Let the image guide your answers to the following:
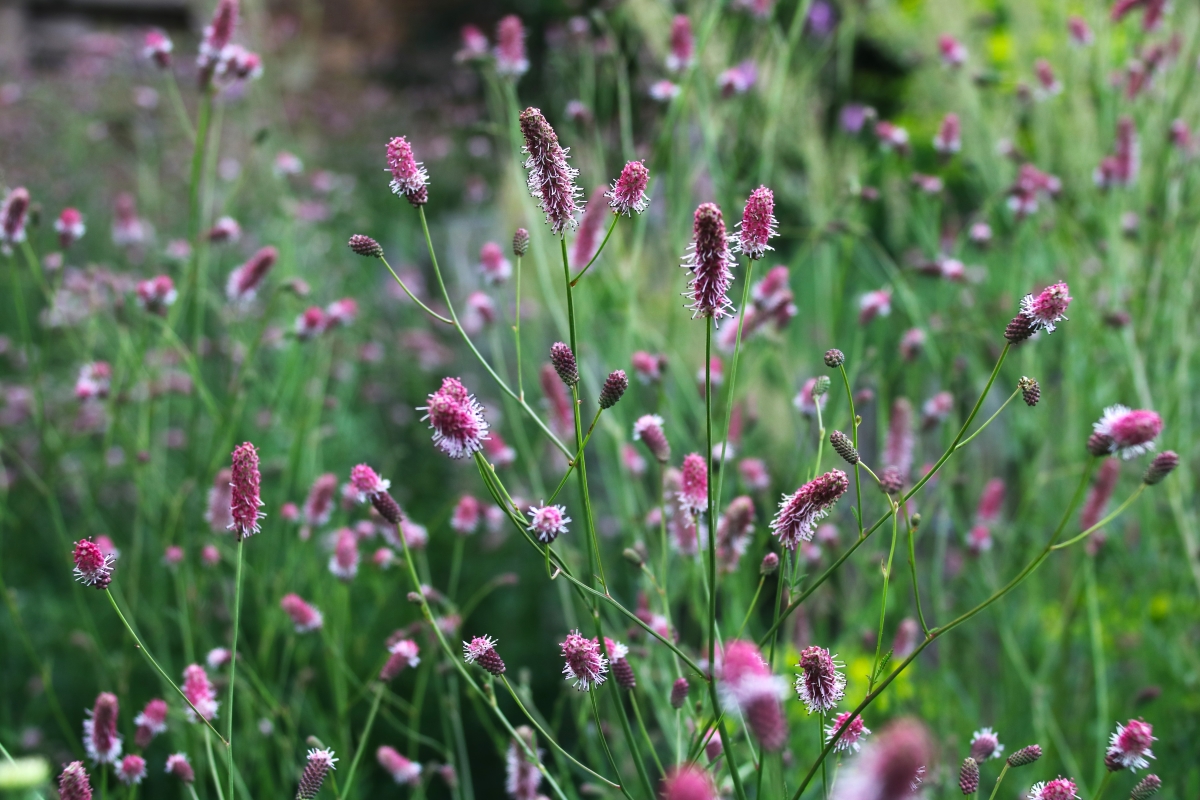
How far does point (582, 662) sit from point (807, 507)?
0.26 metres

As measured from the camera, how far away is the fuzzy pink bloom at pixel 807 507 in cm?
88

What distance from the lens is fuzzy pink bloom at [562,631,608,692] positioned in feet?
2.96

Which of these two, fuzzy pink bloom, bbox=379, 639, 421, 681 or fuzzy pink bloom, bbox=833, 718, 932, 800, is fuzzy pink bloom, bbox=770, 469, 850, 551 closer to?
fuzzy pink bloom, bbox=833, 718, 932, 800

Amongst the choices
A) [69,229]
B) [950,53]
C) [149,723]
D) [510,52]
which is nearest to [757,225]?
[149,723]

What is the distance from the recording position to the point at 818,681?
2.84ft

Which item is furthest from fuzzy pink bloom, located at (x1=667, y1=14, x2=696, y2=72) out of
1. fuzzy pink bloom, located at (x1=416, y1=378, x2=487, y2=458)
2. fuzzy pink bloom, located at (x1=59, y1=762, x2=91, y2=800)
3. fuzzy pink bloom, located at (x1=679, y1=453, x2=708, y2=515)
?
fuzzy pink bloom, located at (x1=59, y1=762, x2=91, y2=800)

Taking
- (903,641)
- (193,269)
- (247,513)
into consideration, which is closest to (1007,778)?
(903,641)

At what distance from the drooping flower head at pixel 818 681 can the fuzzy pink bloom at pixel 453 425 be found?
0.37 metres

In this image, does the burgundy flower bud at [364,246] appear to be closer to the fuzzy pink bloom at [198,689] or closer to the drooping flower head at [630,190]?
the drooping flower head at [630,190]

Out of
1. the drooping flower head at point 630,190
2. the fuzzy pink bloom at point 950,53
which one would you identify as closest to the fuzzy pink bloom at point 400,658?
the drooping flower head at point 630,190

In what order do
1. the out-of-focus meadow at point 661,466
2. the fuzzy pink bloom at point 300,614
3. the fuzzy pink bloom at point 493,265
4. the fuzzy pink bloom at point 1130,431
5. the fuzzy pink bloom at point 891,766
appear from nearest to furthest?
the fuzzy pink bloom at point 891,766 < the fuzzy pink bloom at point 1130,431 < the fuzzy pink bloom at point 300,614 < the out-of-focus meadow at point 661,466 < the fuzzy pink bloom at point 493,265

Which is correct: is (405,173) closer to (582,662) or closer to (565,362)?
(565,362)

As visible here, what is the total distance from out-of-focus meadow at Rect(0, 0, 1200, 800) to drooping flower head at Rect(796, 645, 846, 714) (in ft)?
0.22

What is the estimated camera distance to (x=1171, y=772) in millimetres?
1758
